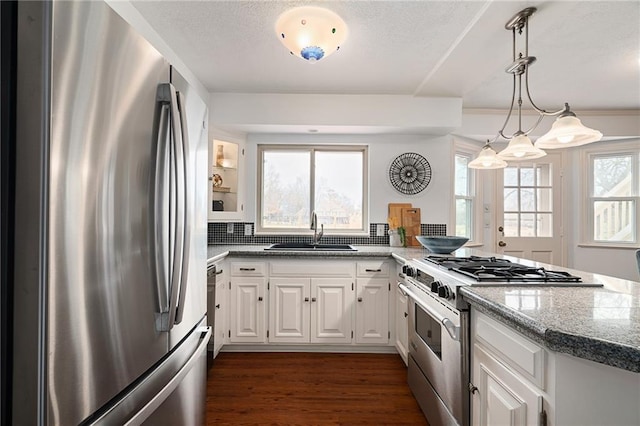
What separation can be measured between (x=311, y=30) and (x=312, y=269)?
1.82 metres

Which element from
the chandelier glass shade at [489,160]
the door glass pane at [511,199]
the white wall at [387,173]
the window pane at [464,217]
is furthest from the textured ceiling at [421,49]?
the window pane at [464,217]

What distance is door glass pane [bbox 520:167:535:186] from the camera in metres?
3.93

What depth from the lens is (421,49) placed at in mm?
2266

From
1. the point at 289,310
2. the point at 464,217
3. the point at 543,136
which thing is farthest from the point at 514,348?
the point at 464,217

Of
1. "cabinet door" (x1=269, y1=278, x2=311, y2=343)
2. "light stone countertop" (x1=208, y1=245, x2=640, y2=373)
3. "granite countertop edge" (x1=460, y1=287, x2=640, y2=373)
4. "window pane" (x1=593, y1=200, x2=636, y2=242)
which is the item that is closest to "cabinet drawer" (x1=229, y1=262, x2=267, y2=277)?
"cabinet door" (x1=269, y1=278, x2=311, y2=343)

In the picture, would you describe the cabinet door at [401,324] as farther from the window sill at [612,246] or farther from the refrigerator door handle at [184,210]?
the window sill at [612,246]

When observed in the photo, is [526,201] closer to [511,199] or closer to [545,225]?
[511,199]

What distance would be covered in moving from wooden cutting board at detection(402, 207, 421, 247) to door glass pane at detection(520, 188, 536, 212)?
1.42 meters

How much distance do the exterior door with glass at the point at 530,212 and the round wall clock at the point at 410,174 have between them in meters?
1.05

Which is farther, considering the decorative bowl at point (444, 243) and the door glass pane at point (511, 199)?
the door glass pane at point (511, 199)

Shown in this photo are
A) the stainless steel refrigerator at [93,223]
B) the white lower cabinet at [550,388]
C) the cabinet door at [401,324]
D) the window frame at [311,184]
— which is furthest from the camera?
the window frame at [311,184]

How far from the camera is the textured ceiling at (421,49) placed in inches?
72.1

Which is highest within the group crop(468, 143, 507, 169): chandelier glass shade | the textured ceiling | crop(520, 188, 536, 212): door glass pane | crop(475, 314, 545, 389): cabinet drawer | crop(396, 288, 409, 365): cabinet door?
the textured ceiling

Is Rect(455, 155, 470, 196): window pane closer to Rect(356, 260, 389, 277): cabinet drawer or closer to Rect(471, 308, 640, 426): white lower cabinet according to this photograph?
Rect(356, 260, 389, 277): cabinet drawer
